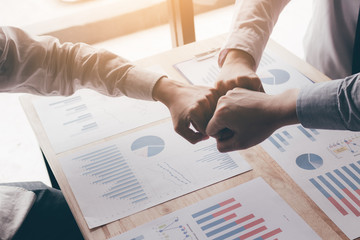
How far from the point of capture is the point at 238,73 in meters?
1.22

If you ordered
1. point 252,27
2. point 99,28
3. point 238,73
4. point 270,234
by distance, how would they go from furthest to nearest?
point 99,28, point 252,27, point 238,73, point 270,234

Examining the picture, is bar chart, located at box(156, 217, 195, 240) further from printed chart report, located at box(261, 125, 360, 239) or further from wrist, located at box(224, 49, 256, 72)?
wrist, located at box(224, 49, 256, 72)

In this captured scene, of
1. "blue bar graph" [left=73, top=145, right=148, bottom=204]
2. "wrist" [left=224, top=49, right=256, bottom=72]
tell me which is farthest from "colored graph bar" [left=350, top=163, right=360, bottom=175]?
"blue bar graph" [left=73, top=145, right=148, bottom=204]

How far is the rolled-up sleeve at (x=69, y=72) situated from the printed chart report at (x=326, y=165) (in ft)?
1.38

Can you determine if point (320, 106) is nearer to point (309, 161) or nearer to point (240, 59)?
point (309, 161)

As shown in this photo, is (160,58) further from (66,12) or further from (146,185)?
(66,12)

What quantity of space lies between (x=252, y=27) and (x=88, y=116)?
1.92ft

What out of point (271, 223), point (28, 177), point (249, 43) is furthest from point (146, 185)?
point (28, 177)

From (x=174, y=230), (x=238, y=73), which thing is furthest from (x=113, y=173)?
(x=238, y=73)

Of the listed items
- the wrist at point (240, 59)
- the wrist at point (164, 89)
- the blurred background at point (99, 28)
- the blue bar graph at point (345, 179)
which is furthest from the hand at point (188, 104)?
the blurred background at point (99, 28)

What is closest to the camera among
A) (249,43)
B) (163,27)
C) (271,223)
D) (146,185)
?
(271,223)

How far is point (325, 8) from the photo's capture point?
4.86 ft

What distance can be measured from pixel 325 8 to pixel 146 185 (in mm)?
929

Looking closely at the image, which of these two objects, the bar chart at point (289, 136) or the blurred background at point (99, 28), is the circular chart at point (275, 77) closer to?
the bar chart at point (289, 136)
